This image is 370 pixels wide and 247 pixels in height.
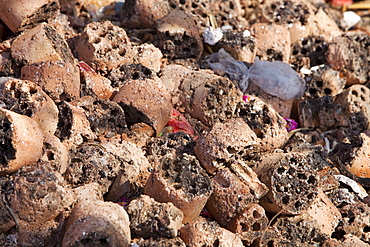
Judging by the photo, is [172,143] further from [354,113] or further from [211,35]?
[354,113]

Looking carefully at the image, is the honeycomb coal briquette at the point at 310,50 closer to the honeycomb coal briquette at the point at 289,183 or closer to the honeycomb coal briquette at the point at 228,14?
the honeycomb coal briquette at the point at 228,14

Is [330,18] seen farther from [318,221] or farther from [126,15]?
[318,221]

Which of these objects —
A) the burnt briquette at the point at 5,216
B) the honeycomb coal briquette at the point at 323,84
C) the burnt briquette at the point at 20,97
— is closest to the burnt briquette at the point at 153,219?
the burnt briquette at the point at 5,216

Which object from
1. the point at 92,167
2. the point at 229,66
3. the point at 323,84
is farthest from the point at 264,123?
the point at 92,167

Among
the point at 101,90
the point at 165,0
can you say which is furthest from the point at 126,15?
the point at 101,90

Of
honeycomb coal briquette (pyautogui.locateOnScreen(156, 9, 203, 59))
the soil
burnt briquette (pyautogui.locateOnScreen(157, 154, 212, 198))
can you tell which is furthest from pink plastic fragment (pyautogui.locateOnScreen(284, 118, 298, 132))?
burnt briquette (pyautogui.locateOnScreen(157, 154, 212, 198))

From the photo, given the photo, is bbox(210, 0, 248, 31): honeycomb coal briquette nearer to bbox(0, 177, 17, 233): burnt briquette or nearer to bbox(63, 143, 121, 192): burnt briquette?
bbox(63, 143, 121, 192): burnt briquette
